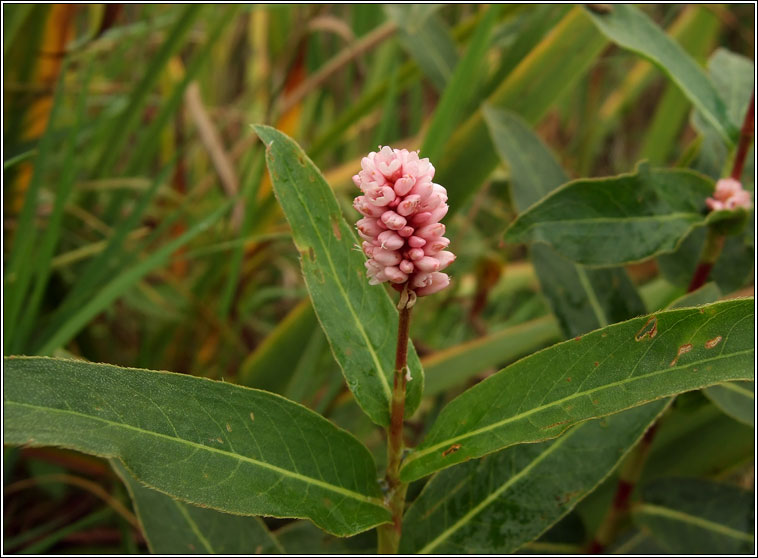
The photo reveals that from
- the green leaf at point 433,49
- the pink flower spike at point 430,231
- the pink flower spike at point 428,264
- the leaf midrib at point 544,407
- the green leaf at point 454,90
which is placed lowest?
the leaf midrib at point 544,407

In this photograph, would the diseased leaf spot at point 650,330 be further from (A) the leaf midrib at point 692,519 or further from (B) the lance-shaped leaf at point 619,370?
(A) the leaf midrib at point 692,519

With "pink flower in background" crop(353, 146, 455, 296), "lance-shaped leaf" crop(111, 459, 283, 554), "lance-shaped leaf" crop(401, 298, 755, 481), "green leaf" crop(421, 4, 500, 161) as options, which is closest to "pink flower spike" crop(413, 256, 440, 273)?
"pink flower in background" crop(353, 146, 455, 296)

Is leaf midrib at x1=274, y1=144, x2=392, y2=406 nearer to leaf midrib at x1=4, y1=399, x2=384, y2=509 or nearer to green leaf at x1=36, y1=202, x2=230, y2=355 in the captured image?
leaf midrib at x1=4, y1=399, x2=384, y2=509

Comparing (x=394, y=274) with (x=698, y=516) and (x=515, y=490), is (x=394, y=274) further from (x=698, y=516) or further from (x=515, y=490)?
(x=698, y=516)

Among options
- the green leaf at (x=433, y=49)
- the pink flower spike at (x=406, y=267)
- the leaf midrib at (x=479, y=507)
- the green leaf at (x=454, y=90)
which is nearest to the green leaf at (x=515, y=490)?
the leaf midrib at (x=479, y=507)

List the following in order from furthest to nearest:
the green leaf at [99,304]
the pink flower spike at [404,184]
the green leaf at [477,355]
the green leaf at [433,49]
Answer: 1. the green leaf at [433,49]
2. the green leaf at [477,355]
3. the green leaf at [99,304]
4. the pink flower spike at [404,184]

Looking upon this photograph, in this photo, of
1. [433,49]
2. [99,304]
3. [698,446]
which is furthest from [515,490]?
[433,49]
